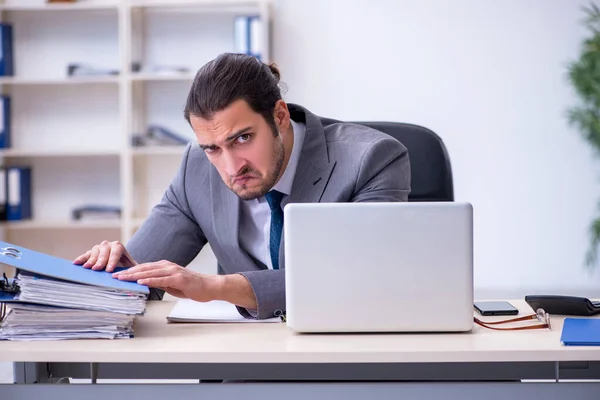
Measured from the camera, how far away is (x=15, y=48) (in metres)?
4.68

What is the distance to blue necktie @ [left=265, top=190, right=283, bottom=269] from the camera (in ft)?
5.98

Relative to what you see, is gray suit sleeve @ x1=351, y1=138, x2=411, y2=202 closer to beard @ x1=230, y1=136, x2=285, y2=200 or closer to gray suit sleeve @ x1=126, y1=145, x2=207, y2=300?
beard @ x1=230, y1=136, x2=285, y2=200

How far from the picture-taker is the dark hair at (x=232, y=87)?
1661mm

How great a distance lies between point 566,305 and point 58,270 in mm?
899

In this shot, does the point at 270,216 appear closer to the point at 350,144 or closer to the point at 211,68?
the point at 350,144

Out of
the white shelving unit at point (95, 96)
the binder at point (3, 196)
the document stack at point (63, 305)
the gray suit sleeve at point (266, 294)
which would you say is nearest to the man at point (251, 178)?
the gray suit sleeve at point (266, 294)

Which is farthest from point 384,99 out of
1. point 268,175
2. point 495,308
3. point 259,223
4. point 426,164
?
point 495,308

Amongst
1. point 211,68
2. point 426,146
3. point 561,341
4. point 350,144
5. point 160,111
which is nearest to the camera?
point 561,341

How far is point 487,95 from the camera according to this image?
4.73 meters

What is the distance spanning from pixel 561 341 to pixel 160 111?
144 inches

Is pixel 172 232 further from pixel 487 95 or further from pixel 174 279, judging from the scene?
pixel 487 95

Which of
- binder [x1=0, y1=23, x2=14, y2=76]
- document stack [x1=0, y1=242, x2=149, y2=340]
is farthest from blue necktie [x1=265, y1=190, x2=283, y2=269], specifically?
binder [x1=0, y1=23, x2=14, y2=76]

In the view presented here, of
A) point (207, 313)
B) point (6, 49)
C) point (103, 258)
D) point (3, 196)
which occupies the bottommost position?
point (3, 196)

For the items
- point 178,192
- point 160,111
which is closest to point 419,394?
point 178,192
